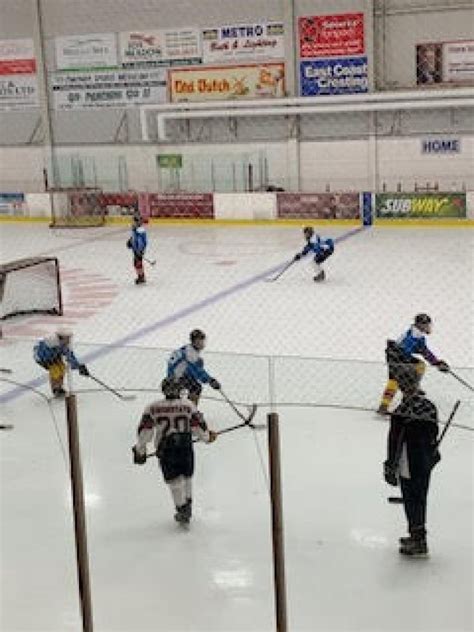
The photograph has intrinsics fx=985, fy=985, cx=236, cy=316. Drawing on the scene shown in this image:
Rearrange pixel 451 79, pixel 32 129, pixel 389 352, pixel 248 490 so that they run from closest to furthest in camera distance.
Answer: pixel 248 490
pixel 389 352
pixel 451 79
pixel 32 129

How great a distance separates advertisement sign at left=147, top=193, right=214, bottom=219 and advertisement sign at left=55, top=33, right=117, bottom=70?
413 centimetres

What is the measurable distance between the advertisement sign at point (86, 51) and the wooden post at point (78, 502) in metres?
23.1

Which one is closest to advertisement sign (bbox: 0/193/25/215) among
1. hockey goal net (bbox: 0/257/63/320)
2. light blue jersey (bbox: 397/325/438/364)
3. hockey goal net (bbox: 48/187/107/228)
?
hockey goal net (bbox: 48/187/107/228)

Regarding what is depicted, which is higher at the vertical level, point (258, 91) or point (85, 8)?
point (85, 8)

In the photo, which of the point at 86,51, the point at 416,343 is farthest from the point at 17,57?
the point at 416,343

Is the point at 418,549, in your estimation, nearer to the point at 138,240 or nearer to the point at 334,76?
the point at 138,240

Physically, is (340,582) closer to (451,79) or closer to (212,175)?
(451,79)

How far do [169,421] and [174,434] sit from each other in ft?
0.29

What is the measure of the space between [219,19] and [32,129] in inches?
256

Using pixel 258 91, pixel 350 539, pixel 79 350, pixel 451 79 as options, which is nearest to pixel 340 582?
pixel 350 539

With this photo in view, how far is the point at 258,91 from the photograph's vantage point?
24641 mm

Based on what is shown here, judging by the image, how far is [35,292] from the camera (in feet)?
47.2

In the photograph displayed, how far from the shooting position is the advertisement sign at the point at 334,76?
2347cm

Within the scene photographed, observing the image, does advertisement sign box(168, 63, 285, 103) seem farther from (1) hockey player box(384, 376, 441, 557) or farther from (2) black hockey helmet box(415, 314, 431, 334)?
(1) hockey player box(384, 376, 441, 557)
